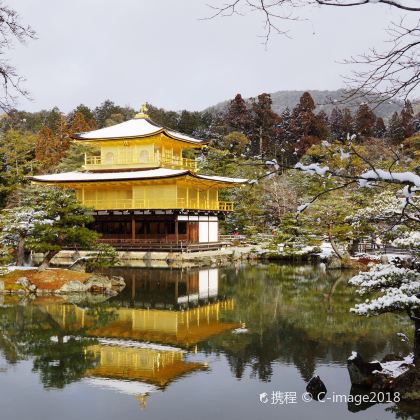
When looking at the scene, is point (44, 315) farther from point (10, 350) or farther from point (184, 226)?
point (184, 226)

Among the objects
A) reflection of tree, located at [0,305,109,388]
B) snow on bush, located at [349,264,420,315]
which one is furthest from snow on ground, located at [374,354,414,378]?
reflection of tree, located at [0,305,109,388]

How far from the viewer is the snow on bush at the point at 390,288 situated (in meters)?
6.64

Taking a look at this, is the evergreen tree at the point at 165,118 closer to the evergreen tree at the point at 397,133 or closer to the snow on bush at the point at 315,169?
the evergreen tree at the point at 397,133

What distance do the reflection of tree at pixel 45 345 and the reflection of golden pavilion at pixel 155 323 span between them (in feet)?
1.28

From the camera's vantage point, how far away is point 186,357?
8.95 meters

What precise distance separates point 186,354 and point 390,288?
3.89 meters

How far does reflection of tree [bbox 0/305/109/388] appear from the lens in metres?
8.14

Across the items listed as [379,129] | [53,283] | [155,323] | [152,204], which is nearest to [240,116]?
[379,129]

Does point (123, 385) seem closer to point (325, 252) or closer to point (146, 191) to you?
point (325, 252)

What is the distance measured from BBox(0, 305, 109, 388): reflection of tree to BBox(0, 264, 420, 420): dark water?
21 millimetres

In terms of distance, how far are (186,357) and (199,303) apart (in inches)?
218

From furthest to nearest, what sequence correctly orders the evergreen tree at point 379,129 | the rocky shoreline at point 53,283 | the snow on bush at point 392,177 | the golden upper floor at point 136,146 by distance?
the evergreen tree at point 379,129
the golden upper floor at point 136,146
the rocky shoreline at point 53,283
the snow on bush at point 392,177

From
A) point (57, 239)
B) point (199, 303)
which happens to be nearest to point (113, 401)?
point (199, 303)

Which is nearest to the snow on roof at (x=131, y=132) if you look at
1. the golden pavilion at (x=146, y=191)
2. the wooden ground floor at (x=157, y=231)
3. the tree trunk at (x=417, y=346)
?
the golden pavilion at (x=146, y=191)
